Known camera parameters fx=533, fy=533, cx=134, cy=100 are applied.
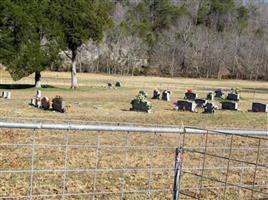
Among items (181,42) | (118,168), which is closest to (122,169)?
(118,168)

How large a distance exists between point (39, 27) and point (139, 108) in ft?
57.8

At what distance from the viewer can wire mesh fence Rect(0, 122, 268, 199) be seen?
25.3ft

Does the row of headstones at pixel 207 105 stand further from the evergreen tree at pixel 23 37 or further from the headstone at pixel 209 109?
the evergreen tree at pixel 23 37

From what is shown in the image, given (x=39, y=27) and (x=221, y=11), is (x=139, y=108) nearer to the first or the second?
(x=39, y=27)

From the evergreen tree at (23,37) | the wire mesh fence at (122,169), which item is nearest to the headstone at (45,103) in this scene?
the wire mesh fence at (122,169)

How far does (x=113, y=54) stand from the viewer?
97.5 metres

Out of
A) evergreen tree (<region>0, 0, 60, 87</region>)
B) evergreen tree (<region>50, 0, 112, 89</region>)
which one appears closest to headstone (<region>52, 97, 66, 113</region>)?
evergreen tree (<region>0, 0, 60, 87</region>)

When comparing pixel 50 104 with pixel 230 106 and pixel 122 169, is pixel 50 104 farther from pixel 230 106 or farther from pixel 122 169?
pixel 122 169

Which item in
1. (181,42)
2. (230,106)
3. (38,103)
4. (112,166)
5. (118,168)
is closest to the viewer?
(118,168)

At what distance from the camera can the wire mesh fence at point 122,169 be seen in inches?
304

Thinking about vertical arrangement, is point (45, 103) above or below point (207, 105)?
below

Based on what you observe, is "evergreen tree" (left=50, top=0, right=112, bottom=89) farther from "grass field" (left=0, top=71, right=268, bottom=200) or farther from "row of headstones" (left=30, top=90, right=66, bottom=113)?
"grass field" (left=0, top=71, right=268, bottom=200)

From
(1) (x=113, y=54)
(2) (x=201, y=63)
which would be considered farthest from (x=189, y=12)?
(1) (x=113, y=54)

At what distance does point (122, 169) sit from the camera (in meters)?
6.38
